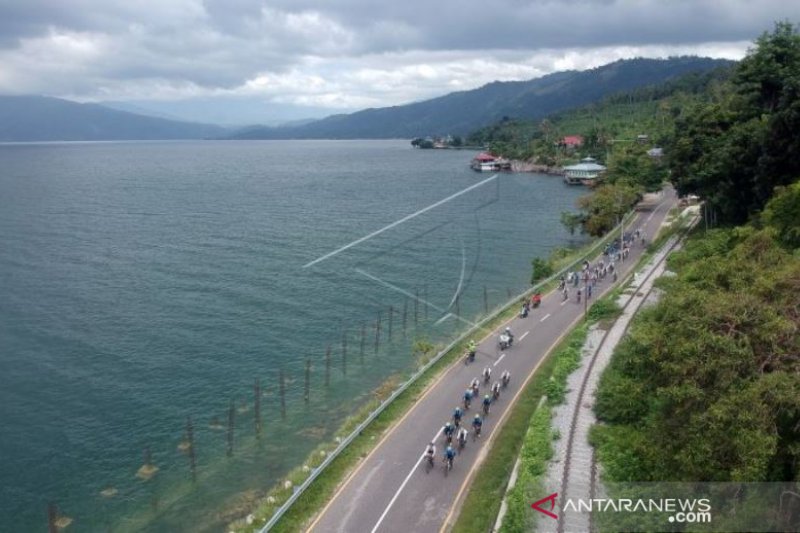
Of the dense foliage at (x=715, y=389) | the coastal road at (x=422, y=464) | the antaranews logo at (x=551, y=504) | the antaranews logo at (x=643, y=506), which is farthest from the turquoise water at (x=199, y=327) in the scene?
the dense foliage at (x=715, y=389)

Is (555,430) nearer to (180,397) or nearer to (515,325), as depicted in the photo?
(515,325)

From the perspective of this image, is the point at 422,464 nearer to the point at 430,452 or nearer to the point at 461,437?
the point at 430,452

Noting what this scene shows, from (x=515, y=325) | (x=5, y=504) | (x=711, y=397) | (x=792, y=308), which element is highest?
(x=792, y=308)

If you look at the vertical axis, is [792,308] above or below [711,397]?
above

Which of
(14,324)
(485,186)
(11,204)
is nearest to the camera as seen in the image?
(14,324)

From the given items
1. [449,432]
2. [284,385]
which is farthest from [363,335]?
[449,432]

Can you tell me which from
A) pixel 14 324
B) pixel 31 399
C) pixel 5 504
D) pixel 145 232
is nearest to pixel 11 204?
pixel 145 232

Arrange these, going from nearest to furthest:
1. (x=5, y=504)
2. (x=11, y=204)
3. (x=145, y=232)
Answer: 1. (x=5, y=504)
2. (x=145, y=232)
3. (x=11, y=204)
